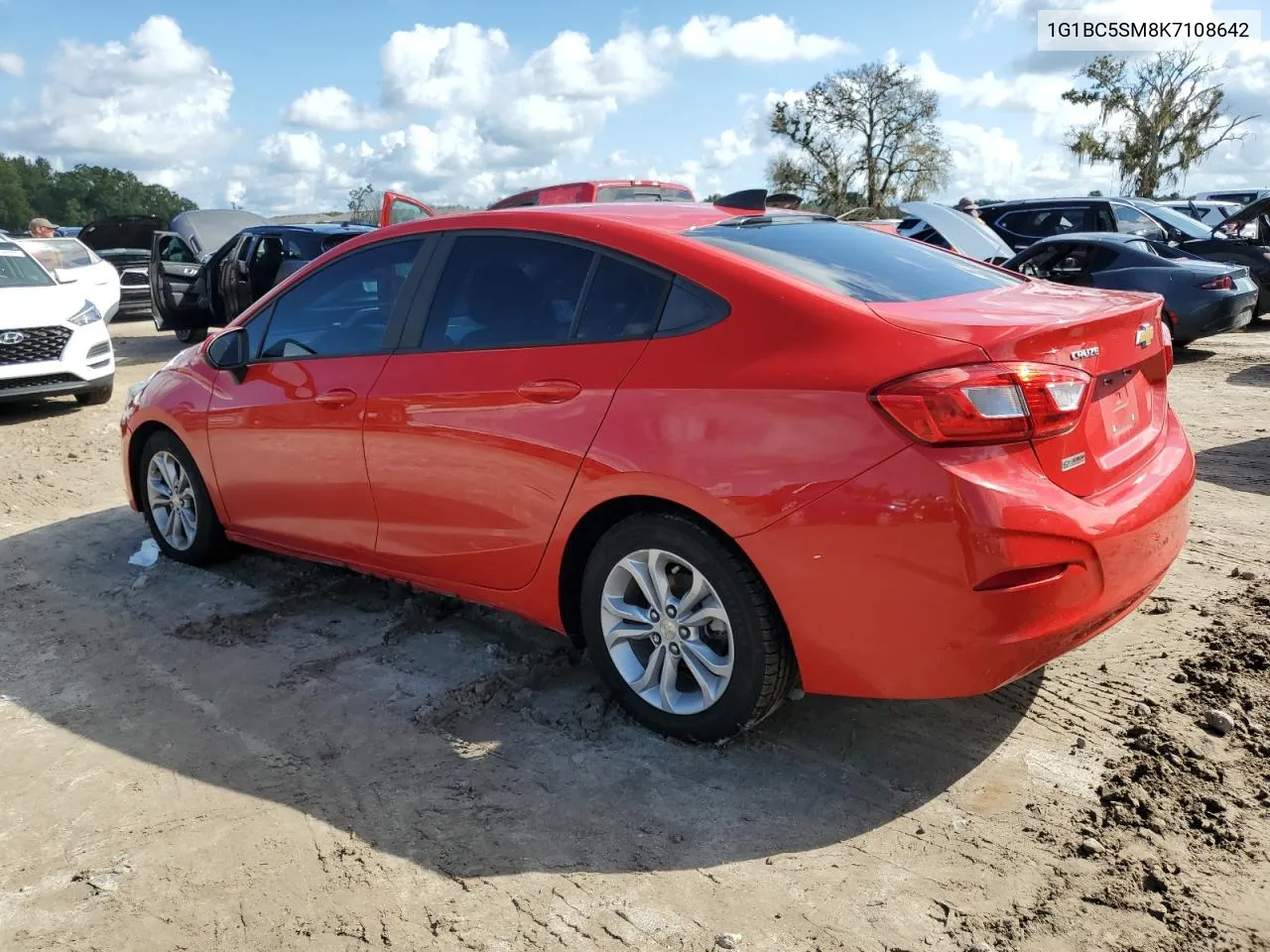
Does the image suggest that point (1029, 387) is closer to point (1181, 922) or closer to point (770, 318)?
point (770, 318)

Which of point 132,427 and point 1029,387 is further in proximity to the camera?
point 132,427

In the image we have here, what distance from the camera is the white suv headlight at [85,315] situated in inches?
400

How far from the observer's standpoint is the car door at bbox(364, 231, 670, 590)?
332 cm

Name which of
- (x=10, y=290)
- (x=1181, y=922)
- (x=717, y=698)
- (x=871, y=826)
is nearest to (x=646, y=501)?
(x=717, y=698)

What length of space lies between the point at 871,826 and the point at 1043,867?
0.45 meters

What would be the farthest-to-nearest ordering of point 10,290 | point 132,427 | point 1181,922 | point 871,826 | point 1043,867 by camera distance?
point 10,290
point 132,427
point 871,826
point 1043,867
point 1181,922

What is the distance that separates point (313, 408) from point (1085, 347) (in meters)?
2.89

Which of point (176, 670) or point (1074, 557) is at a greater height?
point (1074, 557)

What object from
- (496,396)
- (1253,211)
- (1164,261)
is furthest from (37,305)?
(1253,211)

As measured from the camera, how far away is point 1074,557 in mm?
2760

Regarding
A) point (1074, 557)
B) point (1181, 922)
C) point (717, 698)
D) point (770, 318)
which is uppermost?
point (770, 318)

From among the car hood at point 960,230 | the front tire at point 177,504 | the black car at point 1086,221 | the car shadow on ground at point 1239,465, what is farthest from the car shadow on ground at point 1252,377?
the front tire at point 177,504

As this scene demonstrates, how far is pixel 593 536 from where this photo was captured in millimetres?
3420

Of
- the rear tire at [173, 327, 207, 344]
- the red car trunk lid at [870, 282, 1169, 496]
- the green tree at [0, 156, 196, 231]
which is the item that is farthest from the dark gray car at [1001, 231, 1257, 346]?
the green tree at [0, 156, 196, 231]
